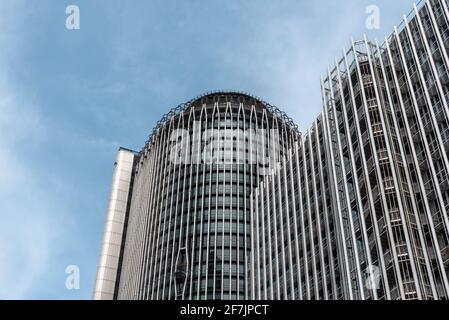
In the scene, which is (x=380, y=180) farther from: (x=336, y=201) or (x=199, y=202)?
(x=199, y=202)

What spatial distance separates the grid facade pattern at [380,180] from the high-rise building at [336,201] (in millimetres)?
140

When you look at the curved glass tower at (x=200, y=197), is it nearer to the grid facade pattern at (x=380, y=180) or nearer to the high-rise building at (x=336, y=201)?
the high-rise building at (x=336, y=201)

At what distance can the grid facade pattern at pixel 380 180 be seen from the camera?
2159 inches

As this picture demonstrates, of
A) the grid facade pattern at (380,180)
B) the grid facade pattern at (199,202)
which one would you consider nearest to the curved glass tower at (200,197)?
the grid facade pattern at (199,202)

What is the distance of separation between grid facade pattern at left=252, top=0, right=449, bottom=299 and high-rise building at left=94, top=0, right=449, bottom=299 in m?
0.14

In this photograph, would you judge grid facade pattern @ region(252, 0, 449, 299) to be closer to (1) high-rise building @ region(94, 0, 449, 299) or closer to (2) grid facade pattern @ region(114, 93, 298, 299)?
(1) high-rise building @ region(94, 0, 449, 299)

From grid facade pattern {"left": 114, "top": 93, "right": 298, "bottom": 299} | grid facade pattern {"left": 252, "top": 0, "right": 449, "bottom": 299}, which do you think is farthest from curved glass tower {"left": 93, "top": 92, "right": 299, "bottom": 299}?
grid facade pattern {"left": 252, "top": 0, "right": 449, "bottom": 299}

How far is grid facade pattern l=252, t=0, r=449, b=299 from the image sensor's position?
180ft

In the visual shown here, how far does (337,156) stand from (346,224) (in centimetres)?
1027
